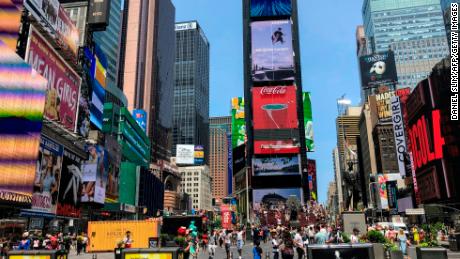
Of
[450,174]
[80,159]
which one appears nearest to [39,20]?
[80,159]

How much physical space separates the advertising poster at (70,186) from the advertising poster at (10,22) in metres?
19.0

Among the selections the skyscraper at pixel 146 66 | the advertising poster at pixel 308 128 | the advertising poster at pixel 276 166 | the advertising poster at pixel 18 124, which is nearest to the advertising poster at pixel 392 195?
the advertising poster at pixel 276 166

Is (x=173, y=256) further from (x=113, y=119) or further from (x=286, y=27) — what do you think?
(x=286, y=27)

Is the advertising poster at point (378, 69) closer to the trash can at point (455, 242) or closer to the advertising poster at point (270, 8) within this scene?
the advertising poster at point (270, 8)

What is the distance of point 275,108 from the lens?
12950 cm

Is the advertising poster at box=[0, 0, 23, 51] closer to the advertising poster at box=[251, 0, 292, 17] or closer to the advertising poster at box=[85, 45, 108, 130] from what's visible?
the advertising poster at box=[85, 45, 108, 130]

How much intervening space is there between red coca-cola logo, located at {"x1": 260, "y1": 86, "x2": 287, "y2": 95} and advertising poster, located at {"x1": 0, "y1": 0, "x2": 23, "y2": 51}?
94.8 metres

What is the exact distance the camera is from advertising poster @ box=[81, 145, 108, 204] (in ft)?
211

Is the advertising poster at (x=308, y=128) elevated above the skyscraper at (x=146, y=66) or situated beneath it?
situated beneath

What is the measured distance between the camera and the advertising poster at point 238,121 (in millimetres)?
174250

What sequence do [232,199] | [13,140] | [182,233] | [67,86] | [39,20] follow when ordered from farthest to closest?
1. [232,199]
2. [67,86]
3. [39,20]
4. [13,140]
5. [182,233]

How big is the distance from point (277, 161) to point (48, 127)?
8633cm

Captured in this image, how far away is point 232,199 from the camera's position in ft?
526

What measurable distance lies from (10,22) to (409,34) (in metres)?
182
